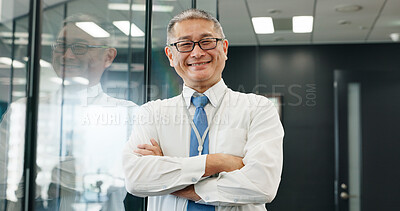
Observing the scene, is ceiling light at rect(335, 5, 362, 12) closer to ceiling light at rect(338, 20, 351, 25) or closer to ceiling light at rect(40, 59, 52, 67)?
ceiling light at rect(338, 20, 351, 25)

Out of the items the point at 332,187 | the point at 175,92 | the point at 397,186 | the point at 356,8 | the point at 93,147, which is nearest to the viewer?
the point at 93,147

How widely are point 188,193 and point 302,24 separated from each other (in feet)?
11.9

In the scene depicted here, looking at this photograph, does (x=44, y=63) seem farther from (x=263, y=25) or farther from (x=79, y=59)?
(x=263, y=25)

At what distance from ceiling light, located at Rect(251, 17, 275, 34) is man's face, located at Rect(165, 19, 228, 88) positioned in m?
3.01

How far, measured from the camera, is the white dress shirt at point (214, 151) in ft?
4.99

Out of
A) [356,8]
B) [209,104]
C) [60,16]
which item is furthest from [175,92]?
[356,8]

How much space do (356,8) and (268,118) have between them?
2.97 meters

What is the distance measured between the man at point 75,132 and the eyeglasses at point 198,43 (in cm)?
29

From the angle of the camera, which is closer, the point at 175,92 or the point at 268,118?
the point at 268,118

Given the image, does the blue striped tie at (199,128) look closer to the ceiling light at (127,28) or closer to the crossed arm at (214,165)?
the crossed arm at (214,165)

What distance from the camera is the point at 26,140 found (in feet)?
4.04

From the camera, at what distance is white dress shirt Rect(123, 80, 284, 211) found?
152cm

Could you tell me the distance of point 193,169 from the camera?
1.53m

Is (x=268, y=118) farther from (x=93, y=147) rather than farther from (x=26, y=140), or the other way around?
(x=26, y=140)
